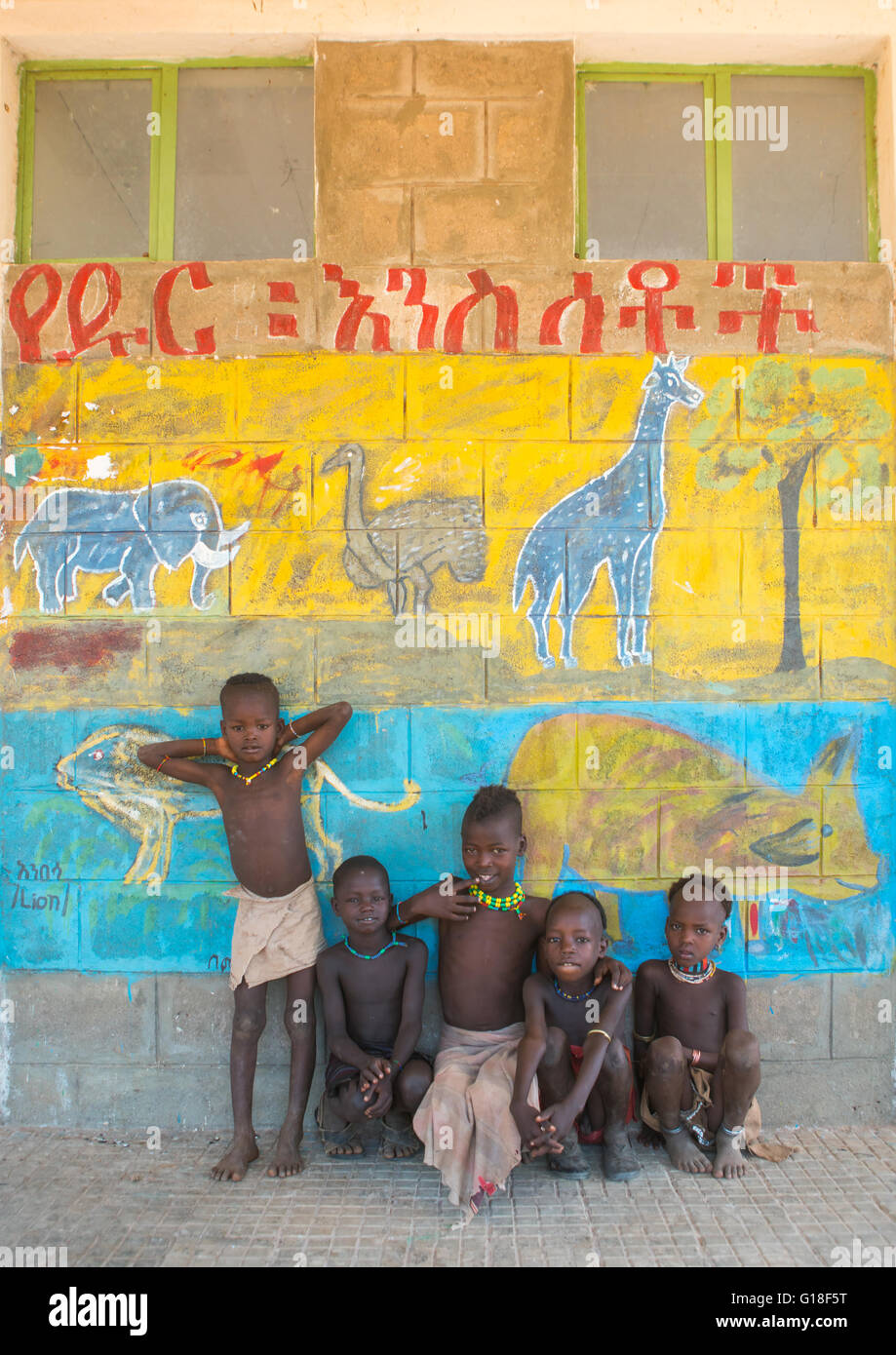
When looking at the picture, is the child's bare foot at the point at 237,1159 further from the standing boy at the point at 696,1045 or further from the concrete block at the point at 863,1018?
the concrete block at the point at 863,1018

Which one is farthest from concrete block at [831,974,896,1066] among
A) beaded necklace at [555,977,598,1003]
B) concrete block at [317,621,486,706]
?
concrete block at [317,621,486,706]

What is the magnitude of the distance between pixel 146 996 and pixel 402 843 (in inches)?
45.2

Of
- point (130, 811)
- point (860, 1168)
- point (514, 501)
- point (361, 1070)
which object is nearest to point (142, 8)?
point (514, 501)

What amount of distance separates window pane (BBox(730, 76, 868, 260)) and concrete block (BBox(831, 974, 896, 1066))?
2.90 metres

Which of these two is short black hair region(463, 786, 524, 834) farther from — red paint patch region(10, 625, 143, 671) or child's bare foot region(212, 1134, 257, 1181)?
red paint patch region(10, 625, 143, 671)

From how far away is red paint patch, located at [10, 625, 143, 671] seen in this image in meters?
3.53

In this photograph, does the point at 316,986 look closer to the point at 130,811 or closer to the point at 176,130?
the point at 130,811

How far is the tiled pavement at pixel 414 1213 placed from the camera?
2.62m

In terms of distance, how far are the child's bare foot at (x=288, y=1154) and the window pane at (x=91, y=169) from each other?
3409mm

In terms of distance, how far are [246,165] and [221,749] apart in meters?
2.37

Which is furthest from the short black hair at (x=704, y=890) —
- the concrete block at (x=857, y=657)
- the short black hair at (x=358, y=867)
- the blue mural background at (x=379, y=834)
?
the short black hair at (x=358, y=867)

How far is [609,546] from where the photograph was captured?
11.6ft

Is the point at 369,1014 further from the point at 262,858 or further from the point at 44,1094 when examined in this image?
the point at 44,1094

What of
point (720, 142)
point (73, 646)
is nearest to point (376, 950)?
point (73, 646)
